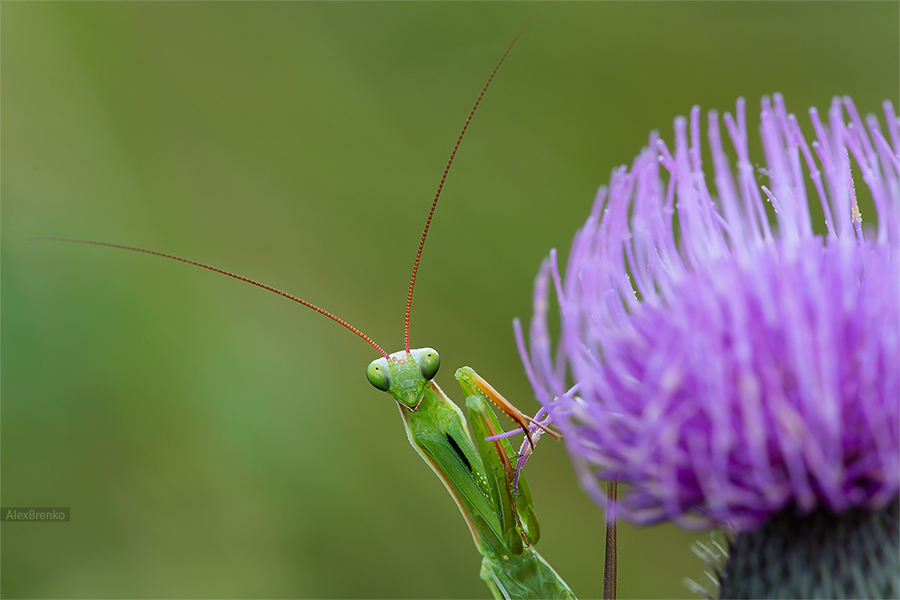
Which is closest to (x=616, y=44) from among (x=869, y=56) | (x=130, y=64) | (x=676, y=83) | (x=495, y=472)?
(x=676, y=83)

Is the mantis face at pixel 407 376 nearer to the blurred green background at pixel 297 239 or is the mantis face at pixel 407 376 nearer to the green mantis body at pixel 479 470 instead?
the green mantis body at pixel 479 470

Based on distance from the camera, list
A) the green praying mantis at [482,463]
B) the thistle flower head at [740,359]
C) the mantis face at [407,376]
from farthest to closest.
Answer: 1. the mantis face at [407,376]
2. the green praying mantis at [482,463]
3. the thistle flower head at [740,359]

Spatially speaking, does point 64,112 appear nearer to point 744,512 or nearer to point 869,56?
point 744,512

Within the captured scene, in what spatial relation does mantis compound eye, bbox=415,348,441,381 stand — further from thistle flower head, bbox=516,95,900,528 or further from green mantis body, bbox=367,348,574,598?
thistle flower head, bbox=516,95,900,528
